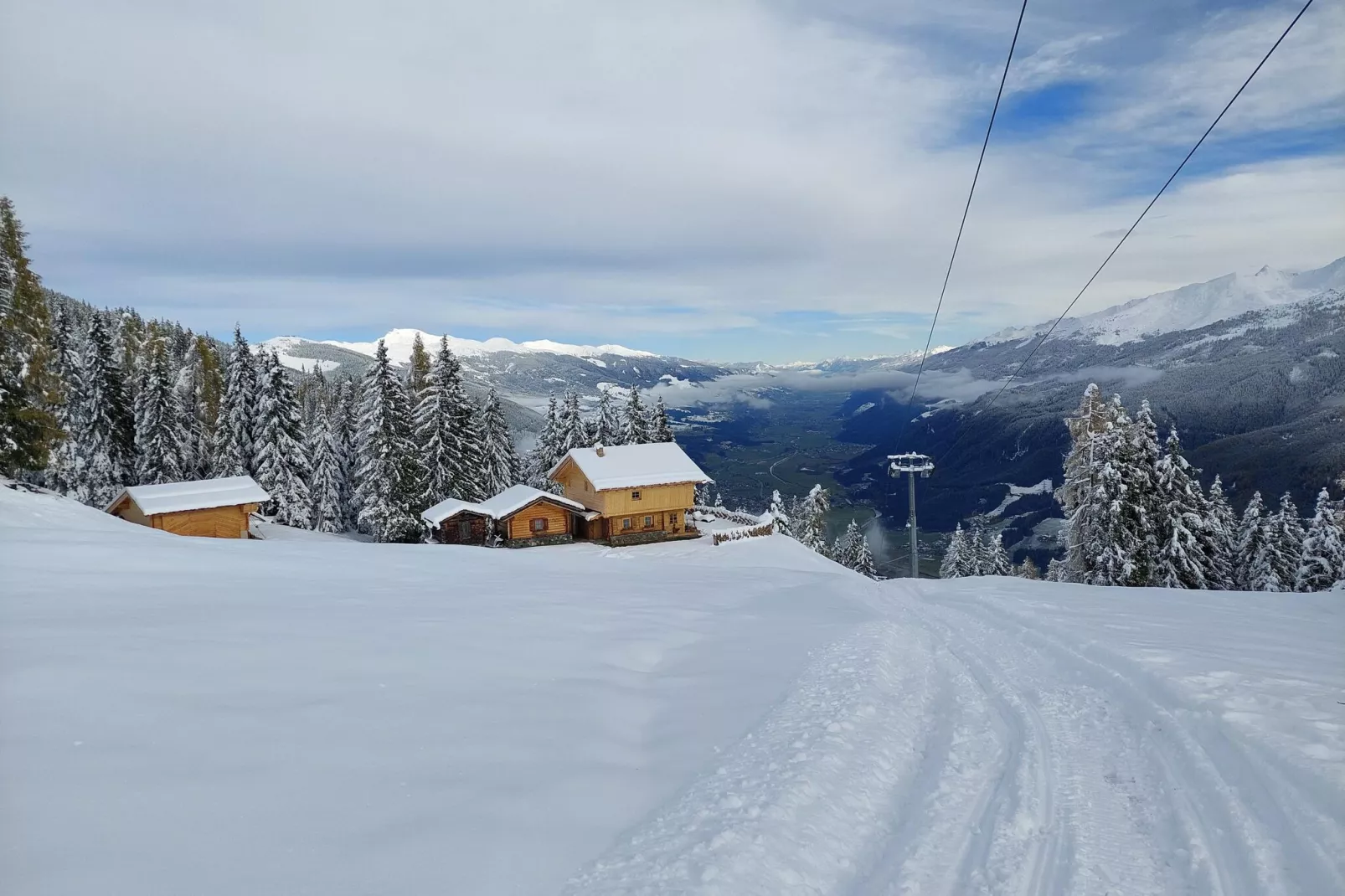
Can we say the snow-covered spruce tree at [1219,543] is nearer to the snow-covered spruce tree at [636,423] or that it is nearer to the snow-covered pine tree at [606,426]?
the snow-covered spruce tree at [636,423]

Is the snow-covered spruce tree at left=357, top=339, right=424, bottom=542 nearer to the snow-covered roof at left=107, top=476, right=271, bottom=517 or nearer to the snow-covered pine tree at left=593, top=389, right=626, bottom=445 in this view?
the snow-covered roof at left=107, top=476, right=271, bottom=517

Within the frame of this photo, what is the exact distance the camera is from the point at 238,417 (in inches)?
1615

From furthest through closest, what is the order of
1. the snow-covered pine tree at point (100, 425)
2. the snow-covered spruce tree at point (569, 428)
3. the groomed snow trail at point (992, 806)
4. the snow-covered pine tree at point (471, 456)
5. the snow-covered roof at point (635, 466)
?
the snow-covered spruce tree at point (569, 428)
the snow-covered pine tree at point (471, 456)
the snow-covered pine tree at point (100, 425)
the snow-covered roof at point (635, 466)
the groomed snow trail at point (992, 806)

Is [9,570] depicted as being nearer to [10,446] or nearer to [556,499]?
[10,446]

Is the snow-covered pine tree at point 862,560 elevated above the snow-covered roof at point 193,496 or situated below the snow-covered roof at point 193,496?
below

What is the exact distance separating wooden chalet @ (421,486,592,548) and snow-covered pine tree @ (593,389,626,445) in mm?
13236

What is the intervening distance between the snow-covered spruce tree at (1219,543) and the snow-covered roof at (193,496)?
49.7 meters

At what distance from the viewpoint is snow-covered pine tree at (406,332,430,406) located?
44.0 meters

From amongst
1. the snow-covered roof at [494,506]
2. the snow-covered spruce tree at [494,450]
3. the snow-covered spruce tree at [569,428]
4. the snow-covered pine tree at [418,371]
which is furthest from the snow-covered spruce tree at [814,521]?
the snow-covered pine tree at [418,371]

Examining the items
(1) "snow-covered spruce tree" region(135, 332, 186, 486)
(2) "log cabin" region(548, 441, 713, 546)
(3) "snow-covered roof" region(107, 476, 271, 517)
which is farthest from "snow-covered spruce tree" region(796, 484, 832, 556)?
(1) "snow-covered spruce tree" region(135, 332, 186, 486)

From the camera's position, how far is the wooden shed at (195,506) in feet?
101

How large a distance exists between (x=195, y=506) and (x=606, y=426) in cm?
2828

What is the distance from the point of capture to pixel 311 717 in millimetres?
6590

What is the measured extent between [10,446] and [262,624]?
1100 inches
